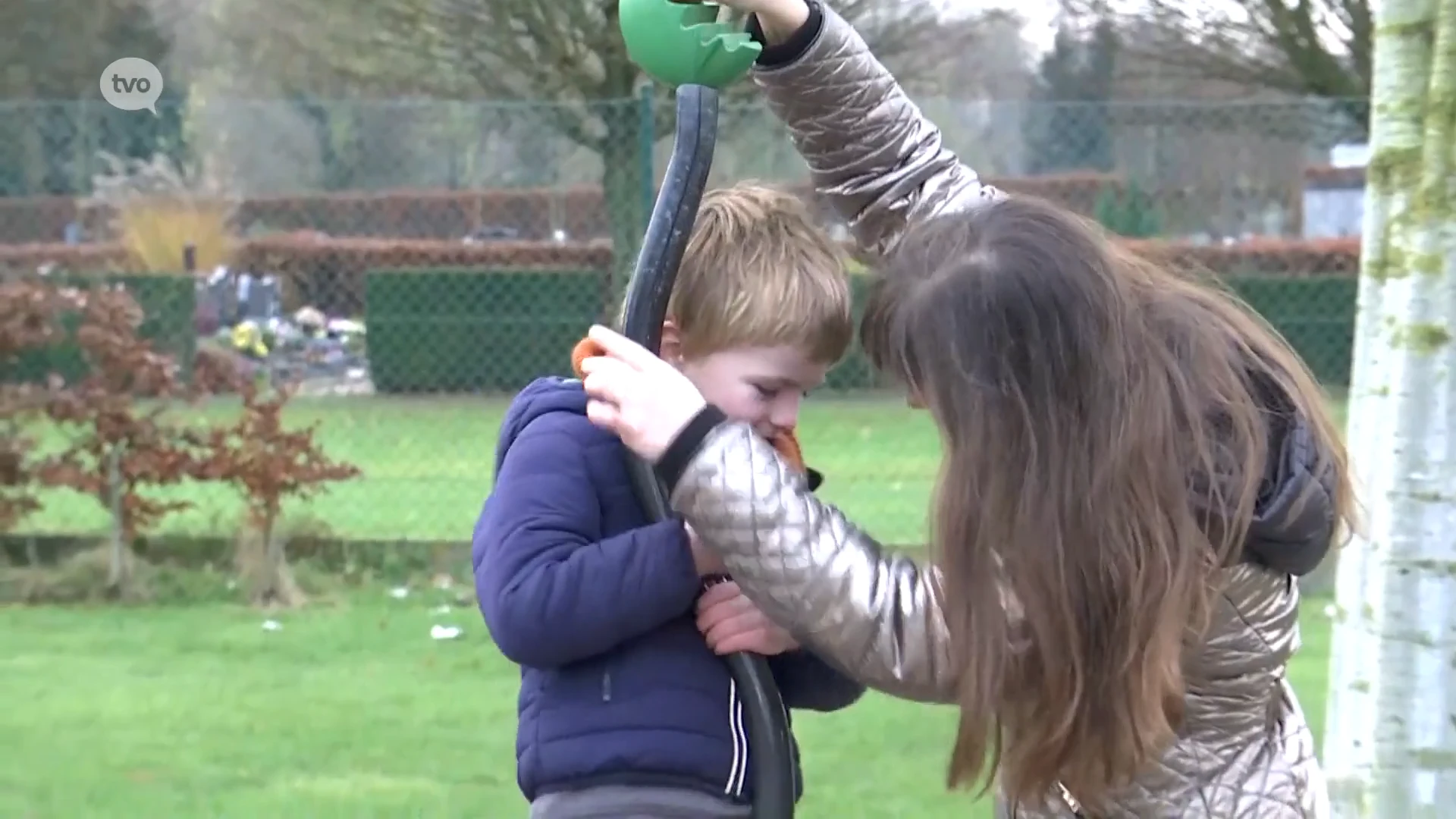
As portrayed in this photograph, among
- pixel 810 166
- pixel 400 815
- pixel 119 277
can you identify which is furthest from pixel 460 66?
pixel 810 166

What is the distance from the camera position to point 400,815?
14.0ft

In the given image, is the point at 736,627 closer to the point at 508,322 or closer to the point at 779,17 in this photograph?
the point at 779,17

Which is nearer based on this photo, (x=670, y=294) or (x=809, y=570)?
(x=809, y=570)

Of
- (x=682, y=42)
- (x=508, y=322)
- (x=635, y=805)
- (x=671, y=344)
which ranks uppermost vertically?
(x=682, y=42)

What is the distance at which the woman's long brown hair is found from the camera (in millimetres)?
1671

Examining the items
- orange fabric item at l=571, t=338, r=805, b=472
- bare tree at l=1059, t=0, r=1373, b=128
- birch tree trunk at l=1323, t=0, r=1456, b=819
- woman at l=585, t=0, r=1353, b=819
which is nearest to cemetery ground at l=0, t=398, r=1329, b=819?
birch tree trunk at l=1323, t=0, r=1456, b=819

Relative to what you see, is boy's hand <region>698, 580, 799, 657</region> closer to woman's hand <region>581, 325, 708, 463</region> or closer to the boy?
the boy

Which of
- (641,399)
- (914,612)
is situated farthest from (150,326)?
(914,612)

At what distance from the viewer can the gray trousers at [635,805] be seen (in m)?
1.87

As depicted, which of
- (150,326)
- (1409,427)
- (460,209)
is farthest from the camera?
(460,209)

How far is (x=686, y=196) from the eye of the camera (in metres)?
1.85

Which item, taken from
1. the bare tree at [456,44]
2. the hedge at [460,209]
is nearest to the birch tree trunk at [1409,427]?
the hedge at [460,209]

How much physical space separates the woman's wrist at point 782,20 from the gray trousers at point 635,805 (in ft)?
2.87

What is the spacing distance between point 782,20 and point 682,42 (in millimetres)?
242
